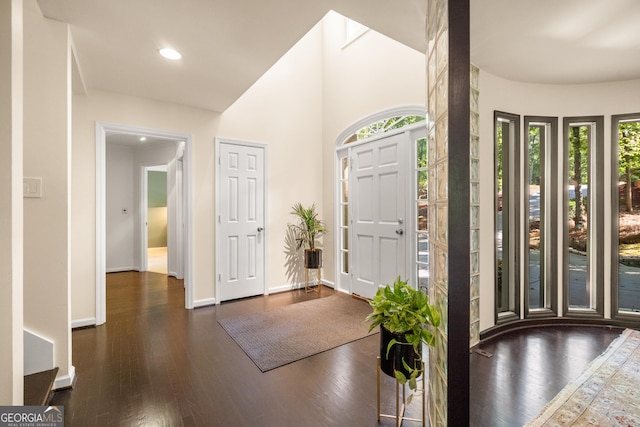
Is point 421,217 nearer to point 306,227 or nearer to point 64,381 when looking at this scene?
point 306,227

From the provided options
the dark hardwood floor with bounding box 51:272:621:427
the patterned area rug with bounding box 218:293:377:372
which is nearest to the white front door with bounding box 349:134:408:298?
the patterned area rug with bounding box 218:293:377:372

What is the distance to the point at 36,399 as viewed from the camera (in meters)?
1.68

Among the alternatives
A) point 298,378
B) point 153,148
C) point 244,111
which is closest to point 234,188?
point 244,111

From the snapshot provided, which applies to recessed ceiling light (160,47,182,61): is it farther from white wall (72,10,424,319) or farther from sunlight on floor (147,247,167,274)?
sunlight on floor (147,247,167,274)

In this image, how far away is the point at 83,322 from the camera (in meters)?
3.03

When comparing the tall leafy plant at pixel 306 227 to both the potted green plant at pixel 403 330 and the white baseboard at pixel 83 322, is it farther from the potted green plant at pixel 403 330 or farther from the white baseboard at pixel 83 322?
the potted green plant at pixel 403 330

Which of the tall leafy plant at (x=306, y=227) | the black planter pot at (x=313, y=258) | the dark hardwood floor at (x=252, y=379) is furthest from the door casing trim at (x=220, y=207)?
the dark hardwood floor at (x=252, y=379)

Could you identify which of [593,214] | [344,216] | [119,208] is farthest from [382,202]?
[119,208]

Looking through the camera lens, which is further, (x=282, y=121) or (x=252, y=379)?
(x=282, y=121)

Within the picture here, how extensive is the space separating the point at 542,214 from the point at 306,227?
293 centimetres

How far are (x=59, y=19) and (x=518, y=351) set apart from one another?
4.29 meters

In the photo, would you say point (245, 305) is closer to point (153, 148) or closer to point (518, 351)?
point (518, 351)

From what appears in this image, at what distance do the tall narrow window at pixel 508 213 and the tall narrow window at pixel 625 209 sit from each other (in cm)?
101

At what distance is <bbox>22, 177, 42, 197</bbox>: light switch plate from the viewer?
1878 millimetres
